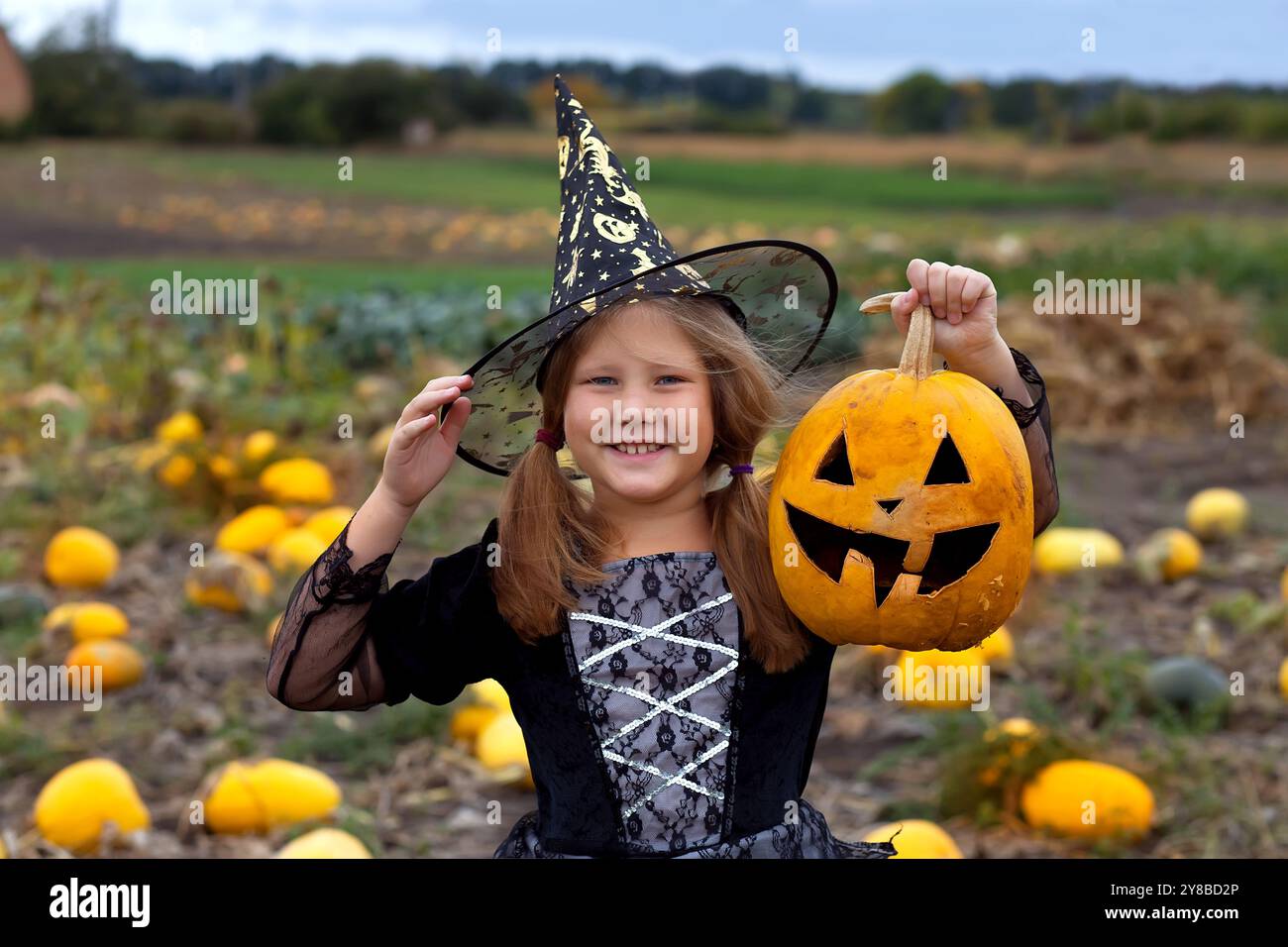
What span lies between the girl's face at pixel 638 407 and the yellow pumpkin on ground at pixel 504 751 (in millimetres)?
2089

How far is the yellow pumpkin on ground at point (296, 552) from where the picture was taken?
5.75m

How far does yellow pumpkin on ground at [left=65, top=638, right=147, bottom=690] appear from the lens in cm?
509

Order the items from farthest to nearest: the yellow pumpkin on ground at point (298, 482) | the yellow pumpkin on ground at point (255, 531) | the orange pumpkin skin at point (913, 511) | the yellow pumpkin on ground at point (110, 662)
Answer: the yellow pumpkin on ground at point (298, 482) → the yellow pumpkin on ground at point (255, 531) → the yellow pumpkin on ground at point (110, 662) → the orange pumpkin skin at point (913, 511)

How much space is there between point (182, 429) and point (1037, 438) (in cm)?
542

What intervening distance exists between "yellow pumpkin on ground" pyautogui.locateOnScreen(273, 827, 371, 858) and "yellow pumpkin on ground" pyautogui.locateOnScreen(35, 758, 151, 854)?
1.84ft

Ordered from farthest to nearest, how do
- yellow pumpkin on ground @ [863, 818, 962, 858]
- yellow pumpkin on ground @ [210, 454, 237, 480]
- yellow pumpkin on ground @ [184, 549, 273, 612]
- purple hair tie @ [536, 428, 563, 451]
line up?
yellow pumpkin on ground @ [210, 454, 237, 480] < yellow pumpkin on ground @ [184, 549, 273, 612] < yellow pumpkin on ground @ [863, 818, 962, 858] < purple hair tie @ [536, 428, 563, 451]

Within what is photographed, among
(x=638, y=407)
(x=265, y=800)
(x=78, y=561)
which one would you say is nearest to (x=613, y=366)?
(x=638, y=407)

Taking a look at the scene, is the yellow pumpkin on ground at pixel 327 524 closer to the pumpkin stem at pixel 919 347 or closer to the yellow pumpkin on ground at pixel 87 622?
the yellow pumpkin on ground at pixel 87 622

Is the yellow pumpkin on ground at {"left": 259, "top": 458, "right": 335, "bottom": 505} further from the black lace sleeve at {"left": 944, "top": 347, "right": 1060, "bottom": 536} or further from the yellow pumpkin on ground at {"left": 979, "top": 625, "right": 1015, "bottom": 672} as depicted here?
the black lace sleeve at {"left": 944, "top": 347, "right": 1060, "bottom": 536}

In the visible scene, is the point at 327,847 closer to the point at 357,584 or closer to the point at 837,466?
the point at 357,584

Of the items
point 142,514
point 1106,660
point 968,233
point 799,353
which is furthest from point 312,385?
point 968,233

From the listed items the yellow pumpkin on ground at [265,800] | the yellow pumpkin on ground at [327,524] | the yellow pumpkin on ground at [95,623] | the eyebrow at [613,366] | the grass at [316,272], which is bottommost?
the yellow pumpkin on ground at [265,800]

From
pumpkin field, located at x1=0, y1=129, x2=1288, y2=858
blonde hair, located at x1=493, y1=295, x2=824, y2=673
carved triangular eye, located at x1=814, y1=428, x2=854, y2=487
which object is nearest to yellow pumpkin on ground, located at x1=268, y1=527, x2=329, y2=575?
pumpkin field, located at x1=0, y1=129, x2=1288, y2=858

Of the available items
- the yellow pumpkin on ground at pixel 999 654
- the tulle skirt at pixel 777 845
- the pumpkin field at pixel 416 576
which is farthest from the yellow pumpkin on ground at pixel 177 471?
the tulle skirt at pixel 777 845
